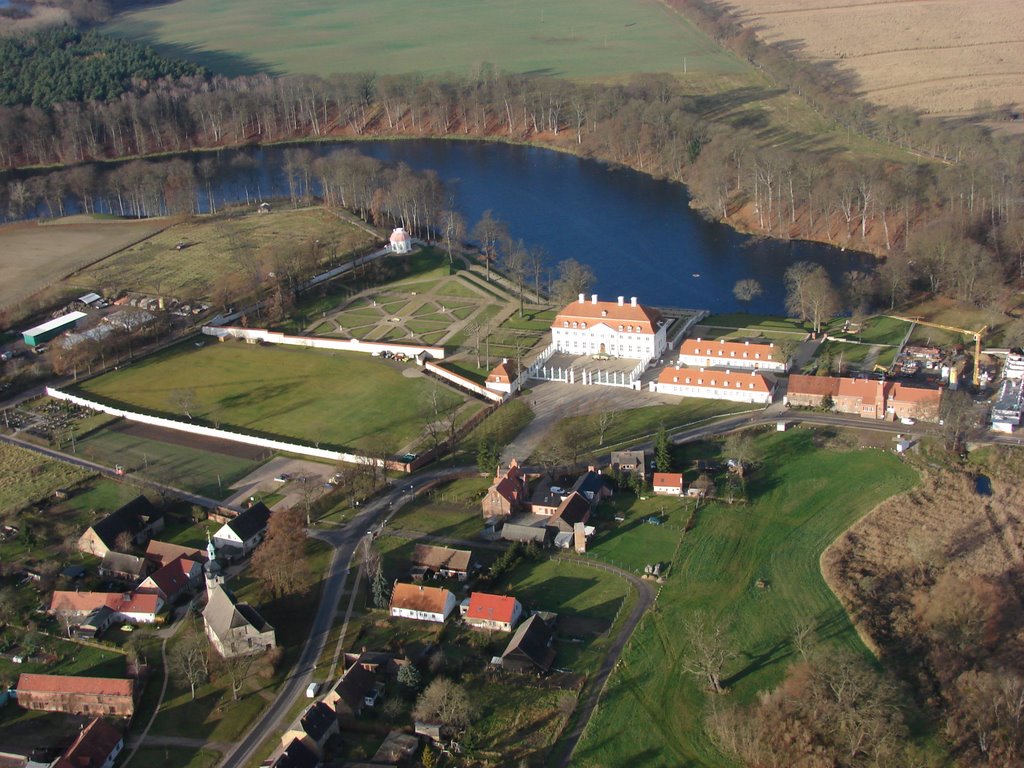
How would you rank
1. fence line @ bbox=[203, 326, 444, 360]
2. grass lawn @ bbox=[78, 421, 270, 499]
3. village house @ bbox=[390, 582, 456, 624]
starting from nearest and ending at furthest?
village house @ bbox=[390, 582, 456, 624], grass lawn @ bbox=[78, 421, 270, 499], fence line @ bbox=[203, 326, 444, 360]

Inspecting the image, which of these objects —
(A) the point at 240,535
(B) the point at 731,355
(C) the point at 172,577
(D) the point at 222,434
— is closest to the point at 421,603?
(A) the point at 240,535

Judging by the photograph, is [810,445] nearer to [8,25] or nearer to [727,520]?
[727,520]

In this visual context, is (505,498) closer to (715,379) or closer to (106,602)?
(715,379)

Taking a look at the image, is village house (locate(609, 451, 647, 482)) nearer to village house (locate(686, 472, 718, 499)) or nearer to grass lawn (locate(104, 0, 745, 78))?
village house (locate(686, 472, 718, 499))

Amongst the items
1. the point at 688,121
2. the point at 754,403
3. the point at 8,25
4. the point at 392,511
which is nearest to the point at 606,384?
the point at 754,403

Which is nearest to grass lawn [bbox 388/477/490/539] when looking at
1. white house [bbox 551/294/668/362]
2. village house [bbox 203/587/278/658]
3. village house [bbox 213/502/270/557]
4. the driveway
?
the driveway
